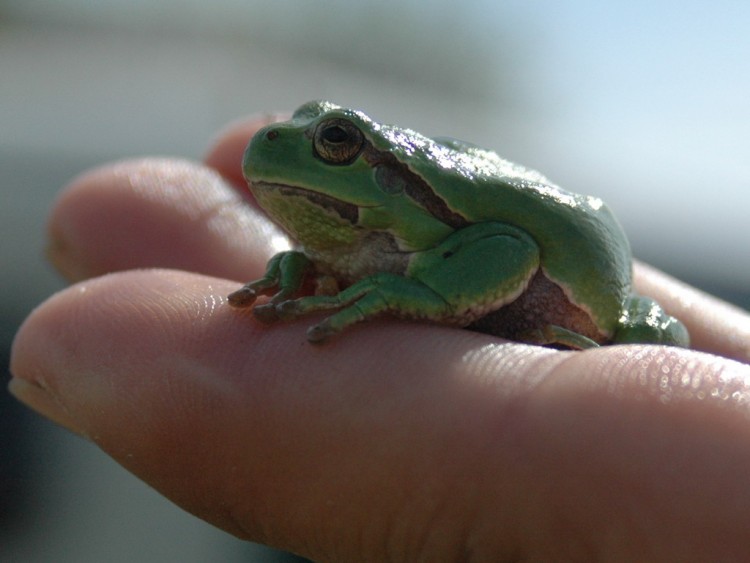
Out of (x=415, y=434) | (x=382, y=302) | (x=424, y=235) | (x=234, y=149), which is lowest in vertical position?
(x=234, y=149)

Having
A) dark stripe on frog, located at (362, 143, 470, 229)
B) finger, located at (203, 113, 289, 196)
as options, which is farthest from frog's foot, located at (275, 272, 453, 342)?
finger, located at (203, 113, 289, 196)

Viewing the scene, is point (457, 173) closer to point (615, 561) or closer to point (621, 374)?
point (621, 374)

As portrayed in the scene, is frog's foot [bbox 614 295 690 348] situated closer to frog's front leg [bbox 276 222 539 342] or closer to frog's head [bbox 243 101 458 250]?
frog's front leg [bbox 276 222 539 342]

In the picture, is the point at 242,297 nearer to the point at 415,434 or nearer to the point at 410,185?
the point at 410,185

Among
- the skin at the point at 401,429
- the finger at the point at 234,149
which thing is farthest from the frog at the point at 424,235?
the finger at the point at 234,149

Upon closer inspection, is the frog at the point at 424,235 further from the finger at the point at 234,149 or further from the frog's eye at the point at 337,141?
the finger at the point at 234,149

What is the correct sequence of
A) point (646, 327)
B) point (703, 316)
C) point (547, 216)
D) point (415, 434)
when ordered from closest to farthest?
1. point (415, 434)
2. point (547, 216)
3. point (646, 327)
4. point (703, 316)

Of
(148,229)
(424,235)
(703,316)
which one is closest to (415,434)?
(424,235)
